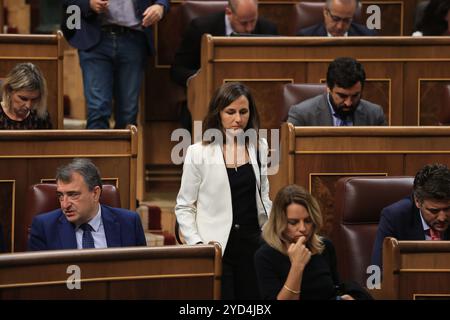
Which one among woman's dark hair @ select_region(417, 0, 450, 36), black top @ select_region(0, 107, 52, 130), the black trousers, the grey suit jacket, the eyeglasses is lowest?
the black trousers

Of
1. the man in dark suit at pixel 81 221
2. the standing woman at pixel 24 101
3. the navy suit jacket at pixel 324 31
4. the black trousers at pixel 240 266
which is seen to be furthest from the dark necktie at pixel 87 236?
the navy suit jacket at pixel 324 31

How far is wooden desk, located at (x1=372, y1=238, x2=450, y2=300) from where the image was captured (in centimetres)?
175

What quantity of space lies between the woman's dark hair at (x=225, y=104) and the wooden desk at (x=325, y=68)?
561 millimetres

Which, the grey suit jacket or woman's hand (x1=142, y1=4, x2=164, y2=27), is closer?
the grey suit jacket

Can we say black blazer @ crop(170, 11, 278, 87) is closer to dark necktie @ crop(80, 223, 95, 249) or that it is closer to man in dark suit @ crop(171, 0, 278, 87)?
man in dark suit @ crop(171, 0, 278, 87)

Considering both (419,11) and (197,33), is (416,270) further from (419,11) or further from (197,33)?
(419,11)

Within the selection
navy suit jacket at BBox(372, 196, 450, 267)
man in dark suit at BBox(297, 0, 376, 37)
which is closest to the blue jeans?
man in dark suit at BBox(297, 0, 376, 37)

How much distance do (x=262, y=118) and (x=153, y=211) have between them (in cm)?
35

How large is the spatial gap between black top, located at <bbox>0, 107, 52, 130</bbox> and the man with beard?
52cm

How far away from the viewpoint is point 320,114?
7.98ft

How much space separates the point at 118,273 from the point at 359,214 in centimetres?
56

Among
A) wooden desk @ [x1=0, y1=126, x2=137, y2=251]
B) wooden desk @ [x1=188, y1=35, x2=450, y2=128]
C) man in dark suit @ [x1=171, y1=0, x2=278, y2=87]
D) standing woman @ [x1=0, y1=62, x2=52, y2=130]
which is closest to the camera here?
wooden desk @ [x1=0, y1=126, x2=137, y2=251]

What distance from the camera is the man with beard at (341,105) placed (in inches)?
94.3

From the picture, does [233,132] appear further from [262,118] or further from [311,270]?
[262,118]
